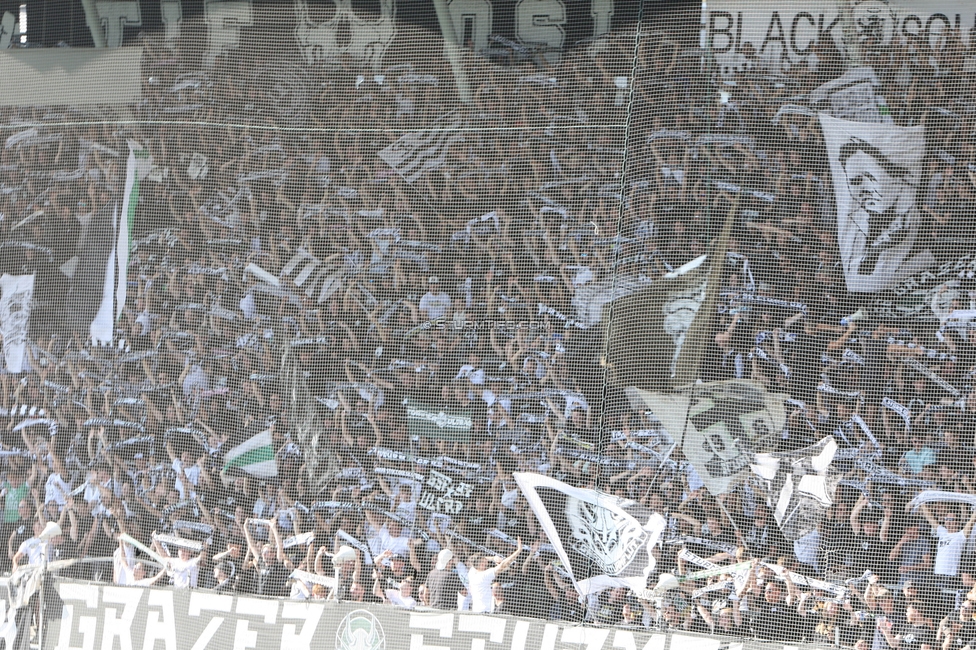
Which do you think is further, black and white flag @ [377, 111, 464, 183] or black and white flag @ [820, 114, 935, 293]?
black and white flag @ [377, 111, 464, 183]

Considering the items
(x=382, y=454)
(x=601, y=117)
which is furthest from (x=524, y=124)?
(x=382, y=454)

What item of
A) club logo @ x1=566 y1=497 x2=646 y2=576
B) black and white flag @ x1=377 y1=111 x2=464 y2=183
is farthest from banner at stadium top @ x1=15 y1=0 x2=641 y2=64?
club logo @ x1=566 y1=497 x2=646 y2=576

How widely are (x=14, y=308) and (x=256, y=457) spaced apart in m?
1.61

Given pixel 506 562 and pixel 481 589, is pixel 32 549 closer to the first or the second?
pixel 481 589

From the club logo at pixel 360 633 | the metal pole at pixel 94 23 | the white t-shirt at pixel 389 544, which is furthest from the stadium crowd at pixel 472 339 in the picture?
the club logo at pixel 360 633

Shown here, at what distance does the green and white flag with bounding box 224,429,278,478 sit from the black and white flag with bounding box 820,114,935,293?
292 centimetres

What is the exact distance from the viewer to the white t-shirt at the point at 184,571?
4496 mm

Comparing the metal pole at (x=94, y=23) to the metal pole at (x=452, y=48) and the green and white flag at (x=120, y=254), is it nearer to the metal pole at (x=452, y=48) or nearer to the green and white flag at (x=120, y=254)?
the green and white flag at (x=120, y=254)

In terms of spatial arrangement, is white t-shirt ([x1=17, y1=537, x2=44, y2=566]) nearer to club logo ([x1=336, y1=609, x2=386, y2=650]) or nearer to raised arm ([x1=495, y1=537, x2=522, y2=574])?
club logo ([x1=336, y1=609, x2=386, y2=650])

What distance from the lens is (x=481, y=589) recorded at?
436 cm

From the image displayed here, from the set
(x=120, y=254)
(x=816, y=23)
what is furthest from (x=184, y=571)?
(x=816, y=23)

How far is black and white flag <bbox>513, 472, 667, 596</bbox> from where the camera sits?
420 cm

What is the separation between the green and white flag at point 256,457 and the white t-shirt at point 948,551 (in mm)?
3027

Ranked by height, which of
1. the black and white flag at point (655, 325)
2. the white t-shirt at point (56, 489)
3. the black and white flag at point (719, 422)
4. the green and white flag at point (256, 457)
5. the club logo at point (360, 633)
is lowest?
the club logo at point (360, 633)
